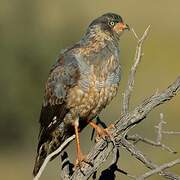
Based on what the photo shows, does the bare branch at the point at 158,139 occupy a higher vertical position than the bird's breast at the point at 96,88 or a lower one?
lower

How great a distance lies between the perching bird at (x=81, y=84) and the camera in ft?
24.1

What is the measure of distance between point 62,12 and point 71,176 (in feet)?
75.2

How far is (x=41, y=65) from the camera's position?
1838cm

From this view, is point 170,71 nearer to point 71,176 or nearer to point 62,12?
point 62,12

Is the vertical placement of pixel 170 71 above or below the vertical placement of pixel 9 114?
above

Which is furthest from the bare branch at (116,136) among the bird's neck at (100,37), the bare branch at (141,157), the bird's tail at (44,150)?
the bird's neck at (100,37)

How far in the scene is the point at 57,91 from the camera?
7.52m

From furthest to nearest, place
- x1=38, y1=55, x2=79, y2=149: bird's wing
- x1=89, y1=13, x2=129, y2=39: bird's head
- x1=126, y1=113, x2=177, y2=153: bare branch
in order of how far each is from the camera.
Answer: x1=89, y1=13, x2=129, y2=39: bird's head, x1=38, y1=55, x2=79, y2=149: bird's wing, x1=126, y1=113, x2=177, y2=153: bare branch

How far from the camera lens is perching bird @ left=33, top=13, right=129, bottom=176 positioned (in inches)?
289

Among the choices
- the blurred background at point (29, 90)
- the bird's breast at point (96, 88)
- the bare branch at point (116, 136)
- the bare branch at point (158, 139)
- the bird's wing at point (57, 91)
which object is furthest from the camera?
the blurred background at point (29, 90)

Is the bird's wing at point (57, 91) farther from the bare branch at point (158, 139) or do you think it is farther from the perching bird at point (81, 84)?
the bare branch at point (158, 139)

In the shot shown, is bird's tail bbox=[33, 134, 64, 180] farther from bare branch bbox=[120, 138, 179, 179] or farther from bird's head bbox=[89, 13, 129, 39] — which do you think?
bare branch bbox=[120, 138, 179, 179]

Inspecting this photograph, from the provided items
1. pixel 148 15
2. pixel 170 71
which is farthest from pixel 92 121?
pixel 148 15

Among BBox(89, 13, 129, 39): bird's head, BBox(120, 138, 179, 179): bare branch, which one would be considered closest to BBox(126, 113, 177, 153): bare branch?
BBox(120, 138, 179, 179): bare branch
